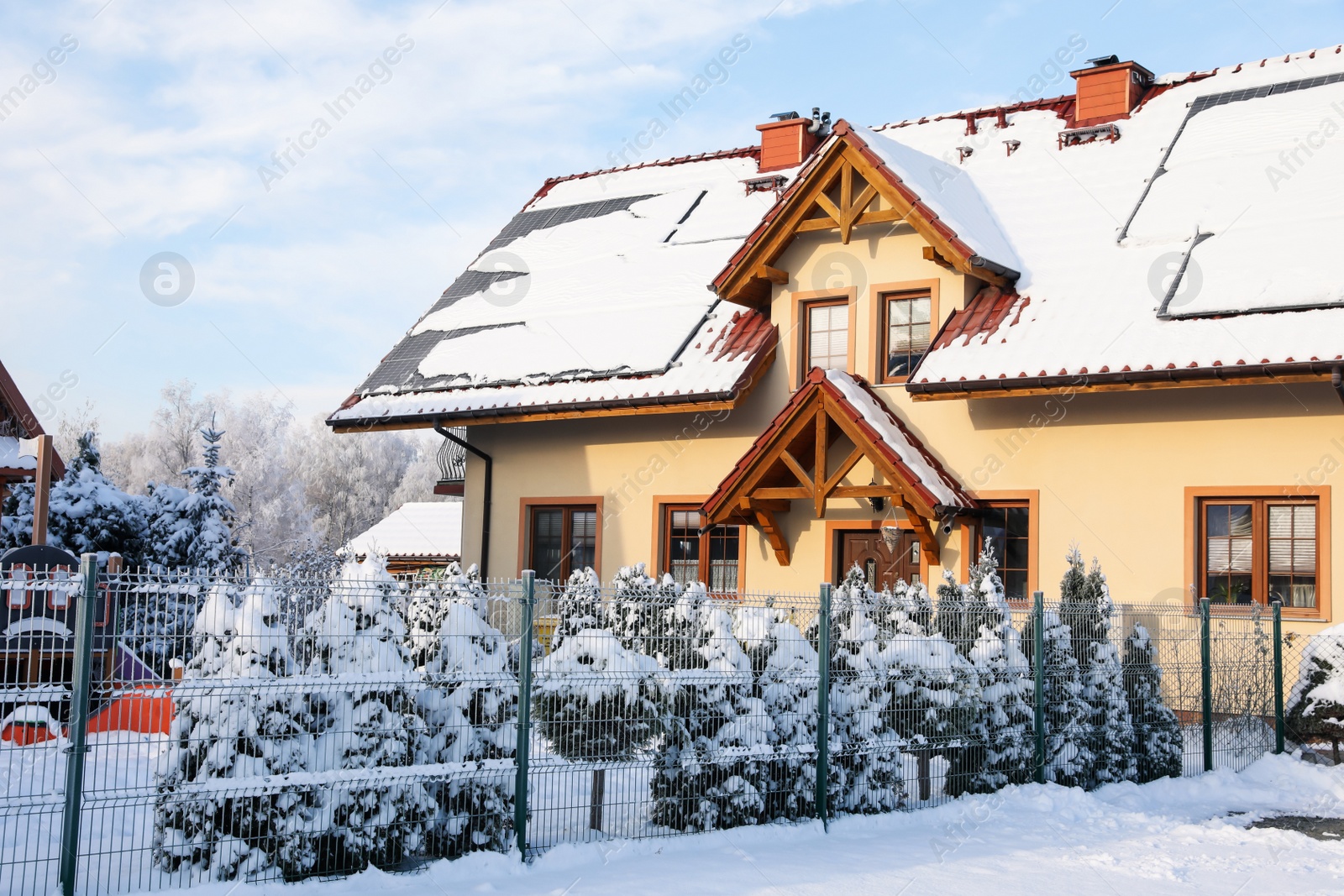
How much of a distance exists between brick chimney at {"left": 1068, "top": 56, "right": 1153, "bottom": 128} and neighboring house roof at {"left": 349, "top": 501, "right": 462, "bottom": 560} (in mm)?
24776

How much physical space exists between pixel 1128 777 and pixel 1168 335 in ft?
16.9

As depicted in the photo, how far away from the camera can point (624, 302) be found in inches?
795

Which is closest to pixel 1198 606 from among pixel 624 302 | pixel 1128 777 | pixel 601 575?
pixel 1128 777

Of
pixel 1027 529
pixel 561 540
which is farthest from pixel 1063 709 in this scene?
pixel 561 540

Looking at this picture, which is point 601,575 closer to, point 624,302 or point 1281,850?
point 624,302

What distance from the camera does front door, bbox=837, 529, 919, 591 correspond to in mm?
16859

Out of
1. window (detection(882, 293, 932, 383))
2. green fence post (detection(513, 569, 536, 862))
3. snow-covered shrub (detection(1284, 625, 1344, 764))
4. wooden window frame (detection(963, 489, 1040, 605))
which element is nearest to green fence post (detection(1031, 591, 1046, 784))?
snow-covered shrub (detection(1284, 625, 1344, 764))

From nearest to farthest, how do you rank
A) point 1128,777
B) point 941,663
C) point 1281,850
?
point 1281,850
point 941,663
point 1128,777

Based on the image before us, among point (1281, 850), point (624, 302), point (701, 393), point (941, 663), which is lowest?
point (1281, 850)

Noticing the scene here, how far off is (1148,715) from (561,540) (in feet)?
31.6

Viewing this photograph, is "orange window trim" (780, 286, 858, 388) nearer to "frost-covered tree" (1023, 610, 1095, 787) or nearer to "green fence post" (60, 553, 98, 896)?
"frost-covered tree" (1023, 610, 1095, 787)

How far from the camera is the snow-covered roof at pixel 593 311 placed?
61.1 feet

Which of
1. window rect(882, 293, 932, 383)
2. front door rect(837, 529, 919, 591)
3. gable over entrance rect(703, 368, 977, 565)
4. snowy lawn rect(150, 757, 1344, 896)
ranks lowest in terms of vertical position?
snowy lawn rect(150, 757, 1344, 896)

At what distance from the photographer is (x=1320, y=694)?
13.5m
